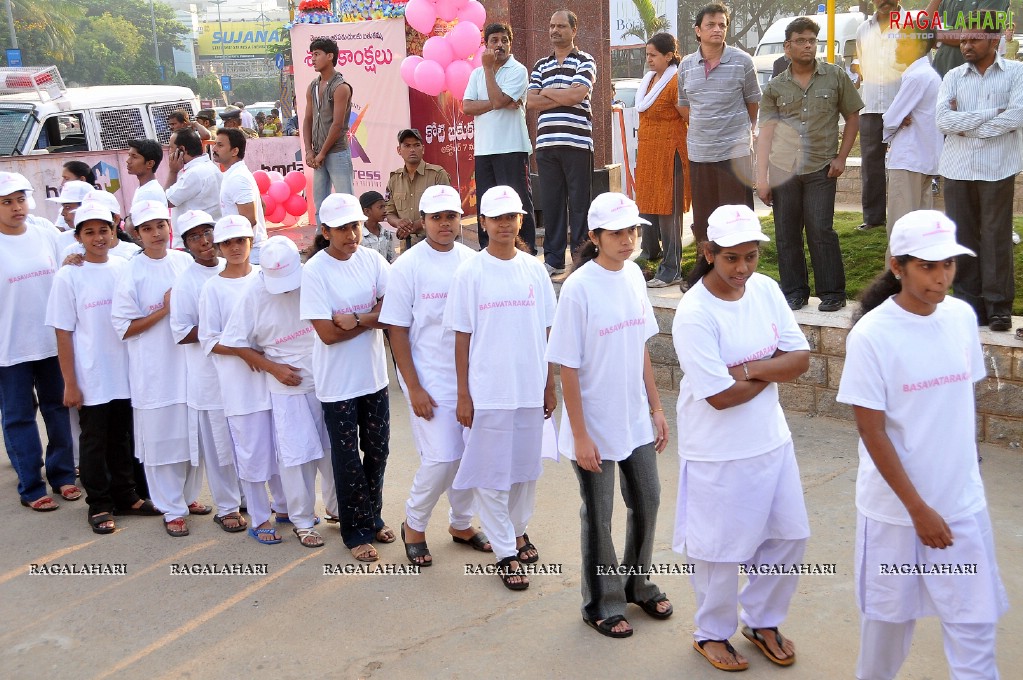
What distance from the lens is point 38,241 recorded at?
20.6 feet

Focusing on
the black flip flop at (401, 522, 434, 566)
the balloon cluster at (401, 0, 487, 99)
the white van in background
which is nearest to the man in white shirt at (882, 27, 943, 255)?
the black flip flop at (401, 522, 434, 566)

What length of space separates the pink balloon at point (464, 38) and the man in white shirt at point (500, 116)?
5.62 feet

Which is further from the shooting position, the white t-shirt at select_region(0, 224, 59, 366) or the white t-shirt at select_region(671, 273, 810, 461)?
the white t-shirt at select_region(0, 224, 59, 366)

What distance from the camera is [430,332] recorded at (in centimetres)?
489

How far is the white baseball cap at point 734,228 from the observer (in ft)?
11.6

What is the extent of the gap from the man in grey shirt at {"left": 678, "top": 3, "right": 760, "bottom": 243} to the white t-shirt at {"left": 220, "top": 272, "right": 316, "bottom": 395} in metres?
3.62

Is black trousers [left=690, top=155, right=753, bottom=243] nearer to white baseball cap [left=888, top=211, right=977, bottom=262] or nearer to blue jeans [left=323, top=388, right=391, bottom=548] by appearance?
blue jeans [left=323, top=388, right=391, bottom=548]

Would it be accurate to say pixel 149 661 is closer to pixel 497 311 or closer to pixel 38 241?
pixel 497 311

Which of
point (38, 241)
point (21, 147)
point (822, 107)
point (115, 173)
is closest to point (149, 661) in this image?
point (38, 241)

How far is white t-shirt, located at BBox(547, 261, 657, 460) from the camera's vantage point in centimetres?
Result: 404

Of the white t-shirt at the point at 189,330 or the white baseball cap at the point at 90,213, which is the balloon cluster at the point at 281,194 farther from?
the white t-shirt at the point at 189,330

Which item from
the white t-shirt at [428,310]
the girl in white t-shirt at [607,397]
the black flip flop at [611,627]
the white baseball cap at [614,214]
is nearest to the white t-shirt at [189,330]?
the white t-shirt at [428,310]

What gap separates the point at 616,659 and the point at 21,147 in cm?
1184

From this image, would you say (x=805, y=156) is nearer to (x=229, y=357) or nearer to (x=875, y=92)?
(x=875, y=92)
